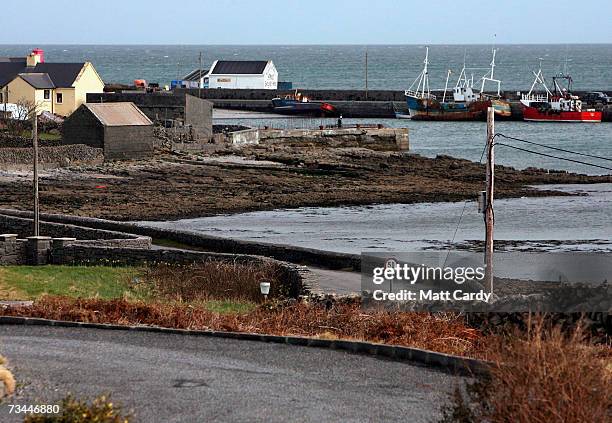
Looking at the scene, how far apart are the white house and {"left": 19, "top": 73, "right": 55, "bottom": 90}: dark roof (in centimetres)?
4297

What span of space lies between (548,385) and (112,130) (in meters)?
54.8

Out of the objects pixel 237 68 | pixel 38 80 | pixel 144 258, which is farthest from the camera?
pixel 237 68

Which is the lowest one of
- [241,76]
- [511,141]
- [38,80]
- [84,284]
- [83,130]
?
[84,284]

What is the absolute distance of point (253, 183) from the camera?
200 feet

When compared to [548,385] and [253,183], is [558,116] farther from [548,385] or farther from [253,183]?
[548,385]

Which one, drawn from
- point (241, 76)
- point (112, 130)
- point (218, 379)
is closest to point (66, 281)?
point (218, 379)

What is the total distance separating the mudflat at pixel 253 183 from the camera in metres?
52.4

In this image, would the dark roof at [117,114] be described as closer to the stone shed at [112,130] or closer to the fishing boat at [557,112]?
the stone shed at [112,130]

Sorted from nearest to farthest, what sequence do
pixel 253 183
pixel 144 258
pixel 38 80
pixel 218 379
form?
pixel 218 379, pixel 144 258, pixel 253 183, pixel 38 80

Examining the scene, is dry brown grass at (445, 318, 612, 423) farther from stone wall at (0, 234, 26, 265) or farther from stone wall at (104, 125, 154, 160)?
stone wall at (104, 125, 154, 160)

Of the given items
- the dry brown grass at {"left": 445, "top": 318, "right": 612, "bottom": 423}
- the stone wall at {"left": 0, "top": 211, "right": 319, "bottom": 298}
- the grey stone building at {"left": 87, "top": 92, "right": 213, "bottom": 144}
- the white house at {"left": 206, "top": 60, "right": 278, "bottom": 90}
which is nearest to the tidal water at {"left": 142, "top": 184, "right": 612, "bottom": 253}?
the stone wall at {"left": 0, "top": 211, "right": 319, "bottom": 298}

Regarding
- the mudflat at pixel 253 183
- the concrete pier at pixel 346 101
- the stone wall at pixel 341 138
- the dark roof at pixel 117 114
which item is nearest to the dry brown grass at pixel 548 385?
the mudflat at pixel 253 183

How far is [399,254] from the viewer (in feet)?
137

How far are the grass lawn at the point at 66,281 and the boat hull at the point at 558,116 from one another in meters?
91.0
